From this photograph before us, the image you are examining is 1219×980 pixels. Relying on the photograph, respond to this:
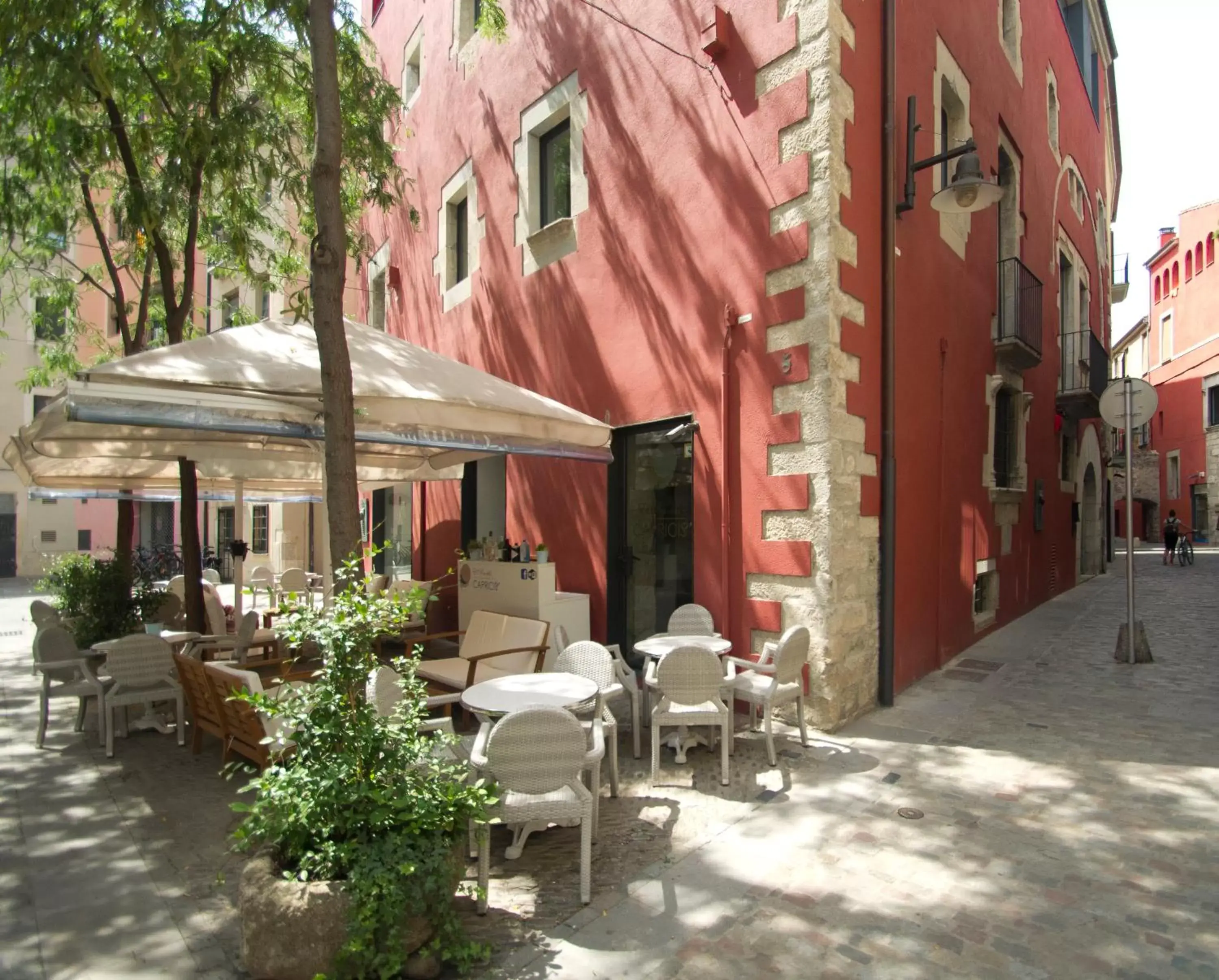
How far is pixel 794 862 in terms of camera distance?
3535 millimetres

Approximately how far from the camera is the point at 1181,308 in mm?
30609

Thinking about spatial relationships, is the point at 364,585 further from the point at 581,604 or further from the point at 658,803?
the point at 581,604

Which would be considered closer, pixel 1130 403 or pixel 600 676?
pixel 600 676

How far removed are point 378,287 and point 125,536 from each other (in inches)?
289

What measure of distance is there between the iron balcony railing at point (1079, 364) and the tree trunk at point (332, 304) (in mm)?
13592

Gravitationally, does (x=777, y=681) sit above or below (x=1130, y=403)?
below

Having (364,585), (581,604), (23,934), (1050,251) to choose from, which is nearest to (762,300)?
(581,604)

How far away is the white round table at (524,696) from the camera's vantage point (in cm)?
373

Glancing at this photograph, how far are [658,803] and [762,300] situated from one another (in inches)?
150

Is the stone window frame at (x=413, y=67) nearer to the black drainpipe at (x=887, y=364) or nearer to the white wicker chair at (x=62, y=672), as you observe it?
the black drainpipe at (x=887, y=364)

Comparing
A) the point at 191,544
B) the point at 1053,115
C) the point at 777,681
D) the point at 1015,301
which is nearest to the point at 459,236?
the point at 191,544

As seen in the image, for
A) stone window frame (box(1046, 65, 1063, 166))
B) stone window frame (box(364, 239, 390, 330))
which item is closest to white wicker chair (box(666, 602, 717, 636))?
stone window frame (box(364, 239, 390, 330))

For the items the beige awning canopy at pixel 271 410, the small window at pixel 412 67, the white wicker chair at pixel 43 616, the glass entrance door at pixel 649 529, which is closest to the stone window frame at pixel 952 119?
the glass entrance door at pixel 649 529

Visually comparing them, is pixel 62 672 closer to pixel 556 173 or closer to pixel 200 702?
pixel 200 702
